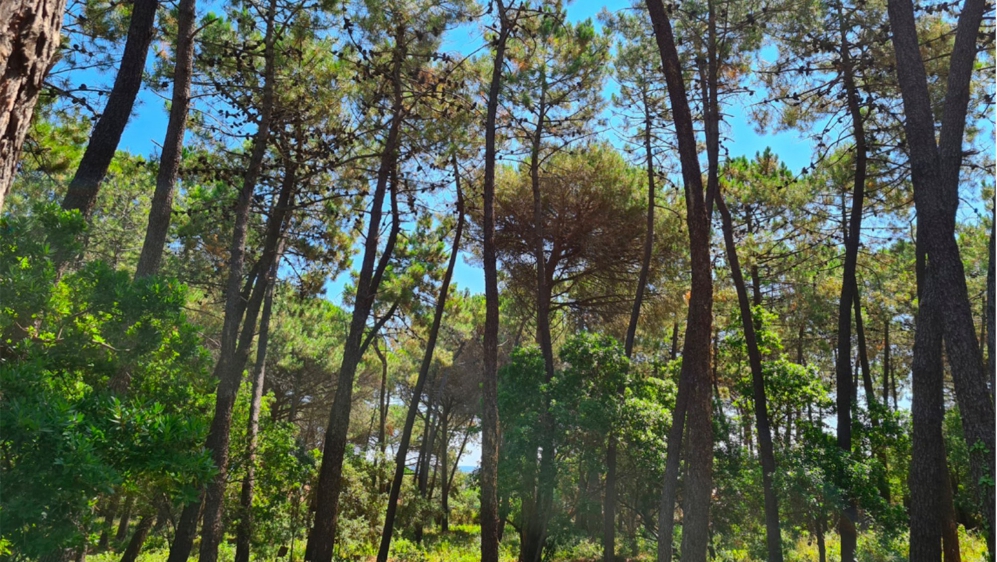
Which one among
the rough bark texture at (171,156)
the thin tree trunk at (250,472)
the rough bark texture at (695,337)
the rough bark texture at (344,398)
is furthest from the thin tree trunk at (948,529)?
the thin tree trunk at (250,472)

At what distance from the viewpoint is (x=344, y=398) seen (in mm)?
9516

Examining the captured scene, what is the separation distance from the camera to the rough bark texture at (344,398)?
8984mm

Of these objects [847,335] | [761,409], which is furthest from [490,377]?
[847,335]

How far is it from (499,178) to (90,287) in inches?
452

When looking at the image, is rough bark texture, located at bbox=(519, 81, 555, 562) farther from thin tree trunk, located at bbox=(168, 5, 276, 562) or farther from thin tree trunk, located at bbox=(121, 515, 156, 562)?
thin tree trunk, located at bbox=(121, 515, 156, 562)

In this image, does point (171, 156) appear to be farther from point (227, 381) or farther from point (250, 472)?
point (250, 472)

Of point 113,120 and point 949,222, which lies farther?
point 949,222

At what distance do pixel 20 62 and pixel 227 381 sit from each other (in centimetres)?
760

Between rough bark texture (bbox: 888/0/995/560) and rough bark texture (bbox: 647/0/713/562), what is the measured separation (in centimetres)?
231

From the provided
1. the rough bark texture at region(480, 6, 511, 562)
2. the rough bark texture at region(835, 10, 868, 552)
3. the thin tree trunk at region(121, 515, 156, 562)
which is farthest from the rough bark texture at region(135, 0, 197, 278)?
the rough bark texture at region(835, 10, 868, 552)

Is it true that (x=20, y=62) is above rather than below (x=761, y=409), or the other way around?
below

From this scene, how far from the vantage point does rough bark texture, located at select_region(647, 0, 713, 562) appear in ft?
22.4

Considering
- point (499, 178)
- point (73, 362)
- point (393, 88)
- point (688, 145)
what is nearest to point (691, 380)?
point (688, 145)

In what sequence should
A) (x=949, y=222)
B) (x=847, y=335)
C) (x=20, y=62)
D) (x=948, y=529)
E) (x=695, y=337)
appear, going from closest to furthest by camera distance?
(x=20, y=62) < (x=949, y=222) < (x=695, y=337) < (x=948, y=529) < (x=847, y=335)
